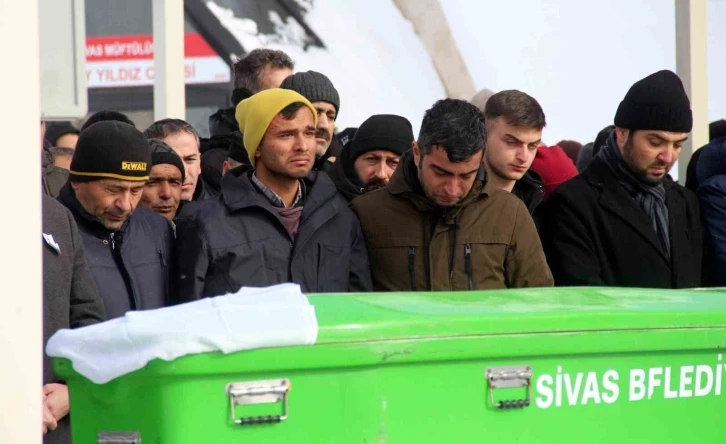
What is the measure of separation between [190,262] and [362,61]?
11.1 feet

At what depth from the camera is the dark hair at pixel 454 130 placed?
11.7ft

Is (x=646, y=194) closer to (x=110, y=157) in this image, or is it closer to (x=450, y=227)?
(x=450, y=227)

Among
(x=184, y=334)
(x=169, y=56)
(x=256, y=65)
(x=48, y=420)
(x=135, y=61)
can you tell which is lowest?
(x=48, y=420)

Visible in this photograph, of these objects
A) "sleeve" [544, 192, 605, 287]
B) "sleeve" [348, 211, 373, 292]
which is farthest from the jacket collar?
"sleeve" [348, 211, 373, 292]

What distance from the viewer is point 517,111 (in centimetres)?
418

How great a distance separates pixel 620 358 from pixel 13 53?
4.90 ft

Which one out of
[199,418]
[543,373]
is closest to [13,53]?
[199,418]

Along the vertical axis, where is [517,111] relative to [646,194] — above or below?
above

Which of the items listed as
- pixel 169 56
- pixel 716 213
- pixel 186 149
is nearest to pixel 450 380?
pixel 716 213

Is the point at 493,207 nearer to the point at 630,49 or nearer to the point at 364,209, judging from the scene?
the point at 364,209

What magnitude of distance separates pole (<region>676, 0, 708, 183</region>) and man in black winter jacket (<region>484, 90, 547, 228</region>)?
2499 millimetres

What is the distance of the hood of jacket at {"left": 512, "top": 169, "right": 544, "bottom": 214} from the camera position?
431cm

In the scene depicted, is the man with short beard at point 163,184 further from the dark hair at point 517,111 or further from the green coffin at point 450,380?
the green coffin at point 450,380

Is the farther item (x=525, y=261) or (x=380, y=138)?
(x=380, y=138)
